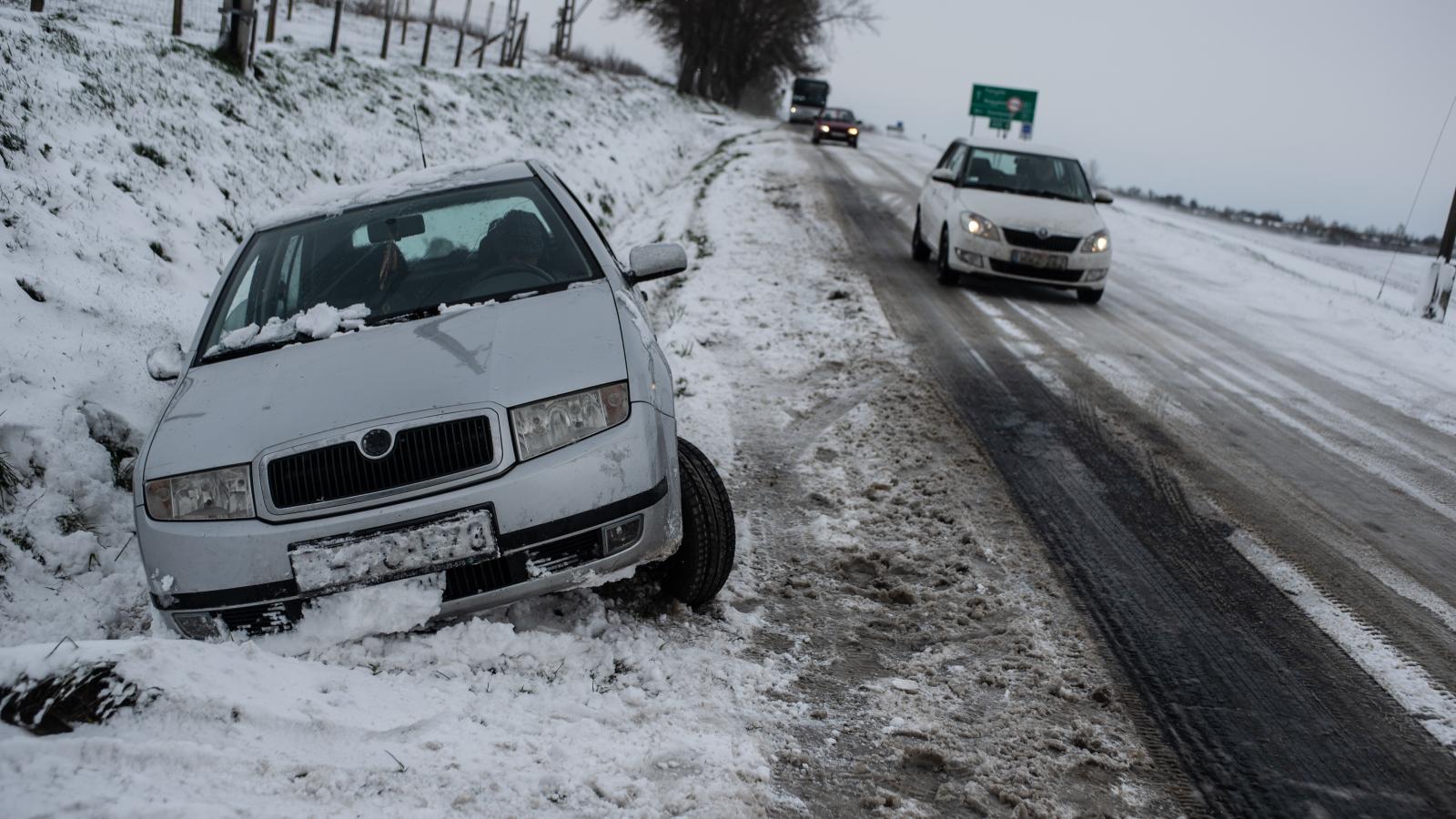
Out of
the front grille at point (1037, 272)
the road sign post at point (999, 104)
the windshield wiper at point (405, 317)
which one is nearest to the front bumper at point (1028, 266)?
the front grille at point (1037, 272)

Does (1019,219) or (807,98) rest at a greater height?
(807,98)

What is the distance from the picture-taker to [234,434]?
301cm

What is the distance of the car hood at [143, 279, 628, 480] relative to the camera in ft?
9.73

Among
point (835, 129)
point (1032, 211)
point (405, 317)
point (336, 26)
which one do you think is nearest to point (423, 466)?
point (405, 317)

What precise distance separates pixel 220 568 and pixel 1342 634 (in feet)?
13.0

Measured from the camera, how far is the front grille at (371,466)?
2.85 metres

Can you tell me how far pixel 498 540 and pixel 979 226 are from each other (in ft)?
26.2

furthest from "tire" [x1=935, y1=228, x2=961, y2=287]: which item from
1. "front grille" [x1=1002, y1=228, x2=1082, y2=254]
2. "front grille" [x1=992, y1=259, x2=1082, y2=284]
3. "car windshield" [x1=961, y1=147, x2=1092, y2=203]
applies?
"car windshield" [x1=961, y1=147, x2=1092, y2=203]

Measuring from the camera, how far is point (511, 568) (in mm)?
2906

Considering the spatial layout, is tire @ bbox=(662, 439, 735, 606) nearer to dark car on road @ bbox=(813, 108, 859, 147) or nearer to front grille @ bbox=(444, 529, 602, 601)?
front grille @ bbox=(444, 529, 602, 601)

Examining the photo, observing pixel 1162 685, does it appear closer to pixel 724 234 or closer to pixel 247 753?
pixel 247 753

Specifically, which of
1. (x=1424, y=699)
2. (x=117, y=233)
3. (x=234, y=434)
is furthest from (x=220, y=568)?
(x=117, y=233)

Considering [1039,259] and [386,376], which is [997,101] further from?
[386,376]

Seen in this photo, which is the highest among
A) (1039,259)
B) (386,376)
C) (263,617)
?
(1039,259)
